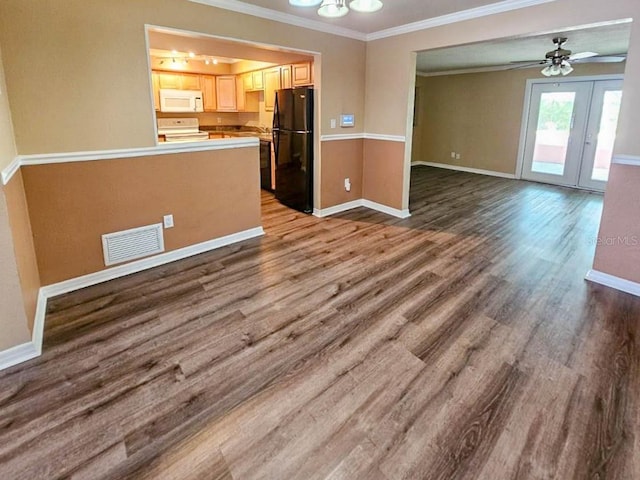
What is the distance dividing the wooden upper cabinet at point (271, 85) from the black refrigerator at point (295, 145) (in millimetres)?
485

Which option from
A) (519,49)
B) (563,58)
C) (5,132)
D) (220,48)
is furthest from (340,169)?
(5,132)

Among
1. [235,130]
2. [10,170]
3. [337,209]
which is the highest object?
[235,130]

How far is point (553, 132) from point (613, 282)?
511cm

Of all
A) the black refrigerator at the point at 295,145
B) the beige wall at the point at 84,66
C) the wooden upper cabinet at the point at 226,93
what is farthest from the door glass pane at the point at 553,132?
the beige wall at the point at 84,66

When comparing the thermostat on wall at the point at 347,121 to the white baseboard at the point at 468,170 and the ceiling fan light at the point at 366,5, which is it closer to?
the ceiling fan light at the point at 366,5

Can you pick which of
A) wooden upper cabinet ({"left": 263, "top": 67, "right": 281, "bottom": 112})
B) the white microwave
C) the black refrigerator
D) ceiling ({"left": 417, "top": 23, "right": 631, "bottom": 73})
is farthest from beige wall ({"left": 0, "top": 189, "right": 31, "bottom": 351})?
the white microwave

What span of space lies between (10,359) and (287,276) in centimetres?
195

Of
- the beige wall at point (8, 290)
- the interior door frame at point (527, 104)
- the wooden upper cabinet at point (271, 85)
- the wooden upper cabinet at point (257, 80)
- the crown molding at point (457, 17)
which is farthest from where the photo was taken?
the interior door frame at point (527, 104)

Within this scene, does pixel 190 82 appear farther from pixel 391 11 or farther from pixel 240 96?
pixel 391 11

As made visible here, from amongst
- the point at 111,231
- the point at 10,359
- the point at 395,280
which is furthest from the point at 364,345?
the point at 111,231

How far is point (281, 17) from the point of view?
3910mm

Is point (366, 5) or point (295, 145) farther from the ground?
point (366, 5)

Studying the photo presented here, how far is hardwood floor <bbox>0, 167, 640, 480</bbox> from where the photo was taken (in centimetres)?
158

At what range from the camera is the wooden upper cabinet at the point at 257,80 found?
6.01 m
